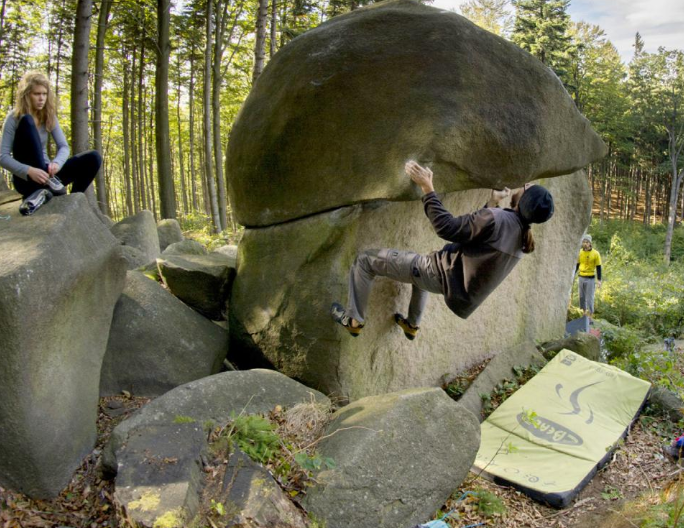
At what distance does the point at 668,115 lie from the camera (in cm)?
2644

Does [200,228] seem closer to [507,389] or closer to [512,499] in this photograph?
[507,389]

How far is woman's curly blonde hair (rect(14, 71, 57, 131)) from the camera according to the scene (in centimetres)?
460

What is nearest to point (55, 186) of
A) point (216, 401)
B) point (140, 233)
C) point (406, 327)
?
point (216, 401)

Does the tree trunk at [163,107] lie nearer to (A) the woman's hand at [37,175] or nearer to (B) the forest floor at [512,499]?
(A) the woman's hand at [37,175]

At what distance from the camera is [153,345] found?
17.2ft

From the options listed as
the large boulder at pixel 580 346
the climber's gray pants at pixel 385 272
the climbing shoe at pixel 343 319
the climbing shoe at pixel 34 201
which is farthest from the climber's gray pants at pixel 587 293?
→ the climbing shoe at pixel 34 201

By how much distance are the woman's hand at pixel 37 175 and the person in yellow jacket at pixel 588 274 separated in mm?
10337

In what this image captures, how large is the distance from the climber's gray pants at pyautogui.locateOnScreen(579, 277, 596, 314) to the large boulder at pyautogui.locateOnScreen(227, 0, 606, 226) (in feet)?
22.1

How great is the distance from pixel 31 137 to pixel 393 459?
4156 mm

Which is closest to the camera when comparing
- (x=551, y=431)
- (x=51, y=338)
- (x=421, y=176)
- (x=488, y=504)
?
(x=51, y=338)

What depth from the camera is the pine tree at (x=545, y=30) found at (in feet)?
81.7

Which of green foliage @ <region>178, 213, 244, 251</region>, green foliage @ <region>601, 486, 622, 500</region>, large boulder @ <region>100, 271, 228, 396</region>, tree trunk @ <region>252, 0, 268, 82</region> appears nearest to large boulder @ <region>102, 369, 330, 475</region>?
large boulder @ <region>100, 271, 228, 396</region>

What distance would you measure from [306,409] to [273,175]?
97.7 inches

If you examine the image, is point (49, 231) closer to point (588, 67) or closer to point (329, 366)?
point (329, 366)
